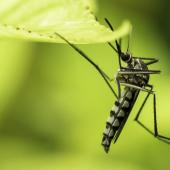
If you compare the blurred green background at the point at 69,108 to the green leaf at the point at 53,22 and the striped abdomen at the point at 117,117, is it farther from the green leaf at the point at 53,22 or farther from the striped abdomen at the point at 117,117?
the green leaf at the point at 53,22

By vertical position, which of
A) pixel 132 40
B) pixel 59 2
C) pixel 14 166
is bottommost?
pixel 14 166

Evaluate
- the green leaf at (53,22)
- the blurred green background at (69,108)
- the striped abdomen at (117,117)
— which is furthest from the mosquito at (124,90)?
the green leaf at (53,22)

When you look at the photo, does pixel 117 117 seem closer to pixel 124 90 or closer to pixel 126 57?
pixel 124 90

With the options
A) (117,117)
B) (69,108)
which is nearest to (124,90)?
(117,117)

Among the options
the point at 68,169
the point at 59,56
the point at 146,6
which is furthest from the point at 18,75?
the point at 146,6

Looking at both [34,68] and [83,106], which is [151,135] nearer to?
[83,106]

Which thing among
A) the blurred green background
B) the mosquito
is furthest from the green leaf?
the blurred green background
